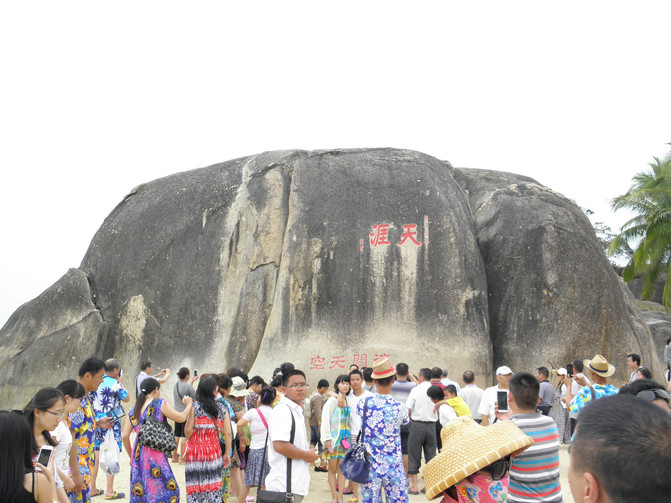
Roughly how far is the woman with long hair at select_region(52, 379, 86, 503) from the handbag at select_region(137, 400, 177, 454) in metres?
0.56

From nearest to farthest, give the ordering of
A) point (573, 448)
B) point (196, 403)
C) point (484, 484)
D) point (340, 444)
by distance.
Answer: point (573, 448)
point (484, 484)
point (196, 403)
point (340, 444)

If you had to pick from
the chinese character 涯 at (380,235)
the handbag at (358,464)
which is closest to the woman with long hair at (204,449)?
the handbag at (358,464)

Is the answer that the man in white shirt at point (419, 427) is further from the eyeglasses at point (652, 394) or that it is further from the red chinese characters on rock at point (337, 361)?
the eyeglasses at point (652, 394)

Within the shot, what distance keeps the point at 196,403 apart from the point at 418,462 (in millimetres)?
2902

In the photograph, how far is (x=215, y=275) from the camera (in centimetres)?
1192

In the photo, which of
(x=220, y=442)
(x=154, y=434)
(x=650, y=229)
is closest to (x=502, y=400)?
(x=220, y=442)

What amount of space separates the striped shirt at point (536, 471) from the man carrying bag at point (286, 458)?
141cm

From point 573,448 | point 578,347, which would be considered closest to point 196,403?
point 573,448

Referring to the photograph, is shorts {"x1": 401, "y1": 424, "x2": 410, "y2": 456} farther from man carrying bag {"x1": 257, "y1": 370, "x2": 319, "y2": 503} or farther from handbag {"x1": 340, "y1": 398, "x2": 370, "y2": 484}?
man carrying bag {"x1": 257, "y1": 370, "x2": 319, "y2": 503}

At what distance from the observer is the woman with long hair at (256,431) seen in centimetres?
563

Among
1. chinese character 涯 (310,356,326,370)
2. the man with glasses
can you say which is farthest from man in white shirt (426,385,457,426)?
chinese character 涯 (310,356,326,370)

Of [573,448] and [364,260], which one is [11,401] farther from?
[573,448]

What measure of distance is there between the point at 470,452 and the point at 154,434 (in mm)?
2717

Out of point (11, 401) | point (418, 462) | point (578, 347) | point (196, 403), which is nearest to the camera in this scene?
point (196, 403)
